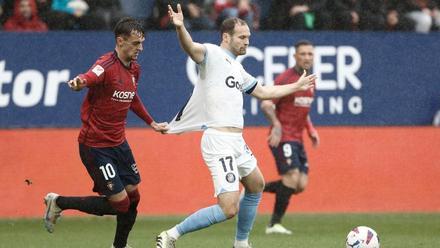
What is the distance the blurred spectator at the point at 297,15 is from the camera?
60.1 feet

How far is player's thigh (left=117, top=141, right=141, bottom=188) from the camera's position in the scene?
36.6 feet

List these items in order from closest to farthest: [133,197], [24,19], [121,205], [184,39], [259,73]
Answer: [184,39] → [121,205] → [133,197] → [24,19] → [259,73]

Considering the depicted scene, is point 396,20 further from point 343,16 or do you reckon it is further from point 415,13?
point 343,16

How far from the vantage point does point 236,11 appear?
18406 mm

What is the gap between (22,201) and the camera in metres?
15.9

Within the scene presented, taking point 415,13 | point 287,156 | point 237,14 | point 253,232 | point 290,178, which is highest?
point 237,14

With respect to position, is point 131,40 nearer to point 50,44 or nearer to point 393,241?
point 393,241

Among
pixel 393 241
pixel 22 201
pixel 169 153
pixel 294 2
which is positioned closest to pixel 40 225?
pixel 22 201

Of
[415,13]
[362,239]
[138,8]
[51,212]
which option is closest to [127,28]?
[51,212]

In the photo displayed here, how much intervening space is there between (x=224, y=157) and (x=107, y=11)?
24.9ft

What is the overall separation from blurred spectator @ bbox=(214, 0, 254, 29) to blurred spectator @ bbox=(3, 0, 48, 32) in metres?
2.88

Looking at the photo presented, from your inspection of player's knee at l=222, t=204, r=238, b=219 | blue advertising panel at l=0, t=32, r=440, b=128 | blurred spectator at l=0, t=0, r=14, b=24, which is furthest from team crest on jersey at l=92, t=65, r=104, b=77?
blurred spectator at l=0, t=0, r=14, b=24

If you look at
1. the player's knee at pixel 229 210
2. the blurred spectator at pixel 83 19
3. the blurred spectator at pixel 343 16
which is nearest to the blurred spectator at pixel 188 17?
the blurred spectator at pixel 83 19

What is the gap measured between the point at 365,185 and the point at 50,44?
16.9 ft
